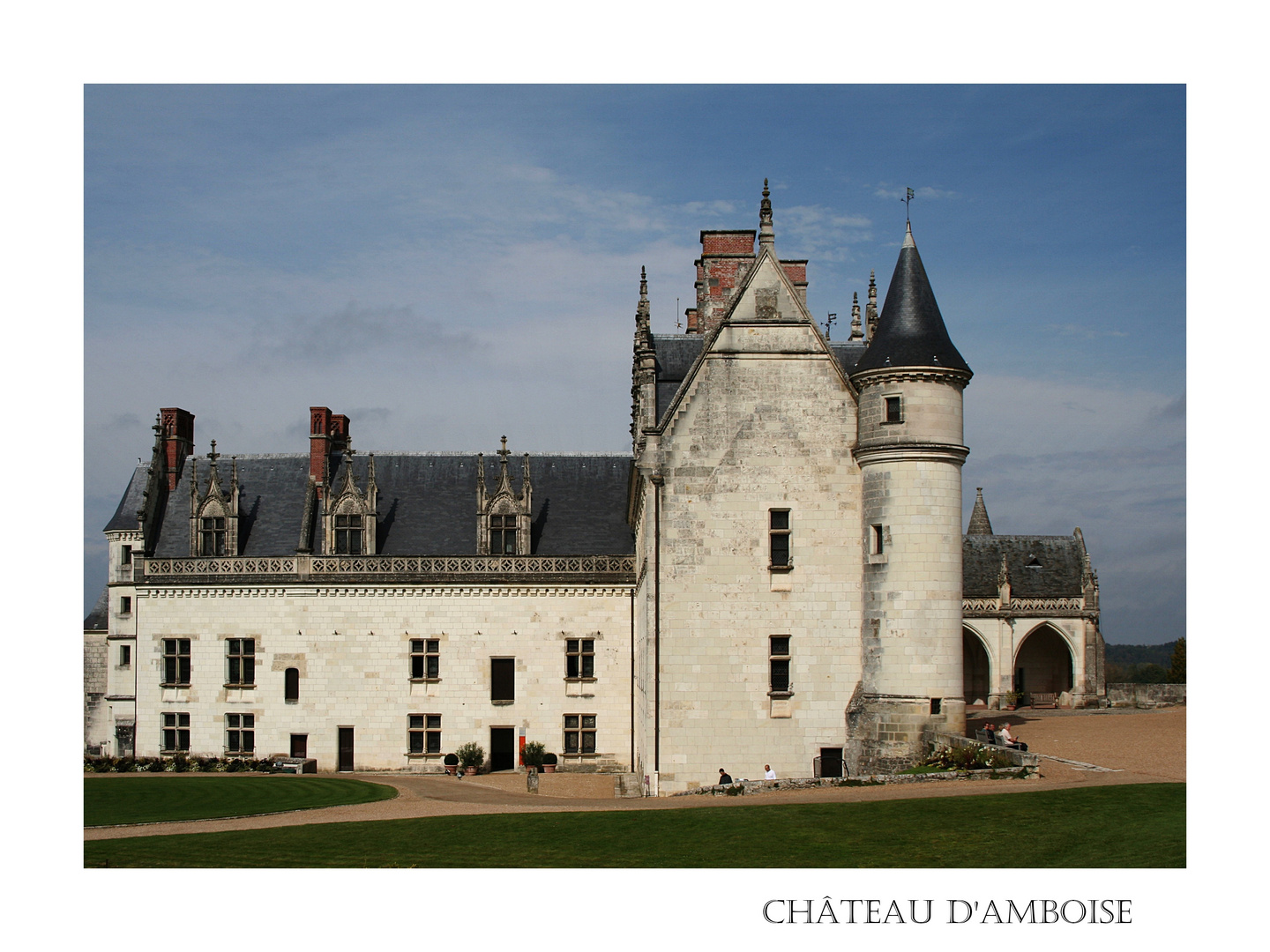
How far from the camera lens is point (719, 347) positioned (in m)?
26.8

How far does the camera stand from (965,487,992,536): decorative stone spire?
5941 centimetres

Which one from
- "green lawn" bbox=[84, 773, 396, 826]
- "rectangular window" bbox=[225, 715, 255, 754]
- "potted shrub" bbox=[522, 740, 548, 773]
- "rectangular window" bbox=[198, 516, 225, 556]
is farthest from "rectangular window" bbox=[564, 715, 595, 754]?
"rectangular window" bbox=[198, 516, 225, 556]

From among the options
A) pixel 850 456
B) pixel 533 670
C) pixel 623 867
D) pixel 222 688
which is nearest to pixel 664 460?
pixel 850 456

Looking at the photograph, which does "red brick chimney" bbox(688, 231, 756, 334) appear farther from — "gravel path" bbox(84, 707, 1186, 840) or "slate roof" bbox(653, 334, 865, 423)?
"gravel path" bbox(84, 707, 1186, 840)

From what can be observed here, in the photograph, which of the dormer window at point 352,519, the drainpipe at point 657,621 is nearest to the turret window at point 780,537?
the drainpipe at point 657,621

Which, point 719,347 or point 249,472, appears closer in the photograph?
point 719,347

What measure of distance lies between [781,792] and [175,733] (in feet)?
69.0

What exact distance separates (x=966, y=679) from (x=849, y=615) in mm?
29045

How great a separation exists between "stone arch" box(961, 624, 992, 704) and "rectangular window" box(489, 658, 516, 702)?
2527cm

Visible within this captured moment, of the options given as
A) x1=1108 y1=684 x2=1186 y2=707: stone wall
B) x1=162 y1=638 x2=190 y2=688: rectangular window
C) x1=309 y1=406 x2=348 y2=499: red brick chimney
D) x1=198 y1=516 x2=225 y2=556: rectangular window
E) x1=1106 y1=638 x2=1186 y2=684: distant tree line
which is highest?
x1=309 y1=406 x2=348 y2=499: red brick chimney

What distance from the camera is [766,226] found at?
27109 mm

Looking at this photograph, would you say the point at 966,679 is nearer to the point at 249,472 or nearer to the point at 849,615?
the point at 849,615

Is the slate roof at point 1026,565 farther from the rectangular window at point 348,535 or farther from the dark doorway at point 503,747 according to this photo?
the rectangular window at point 348,535

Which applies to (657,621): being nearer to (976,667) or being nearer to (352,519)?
(352,519)
